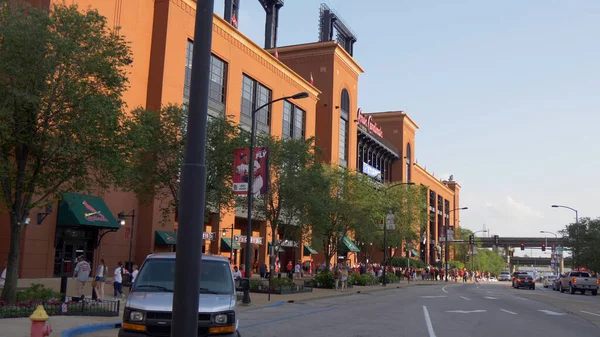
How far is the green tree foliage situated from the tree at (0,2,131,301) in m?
50.3

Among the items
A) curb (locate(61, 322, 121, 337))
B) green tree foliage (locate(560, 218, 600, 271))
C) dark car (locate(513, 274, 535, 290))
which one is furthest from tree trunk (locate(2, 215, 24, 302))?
green tree foliage (locate(560, 218, 600, 271))

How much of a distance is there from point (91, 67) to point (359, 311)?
13158mm

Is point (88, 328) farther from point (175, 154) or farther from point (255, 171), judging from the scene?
point (175, 154)

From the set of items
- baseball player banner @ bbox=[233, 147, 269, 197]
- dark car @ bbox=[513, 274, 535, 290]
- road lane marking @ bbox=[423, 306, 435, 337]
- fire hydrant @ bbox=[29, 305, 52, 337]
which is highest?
baseball player banner @ bbox=[233, 147, 269, 197]

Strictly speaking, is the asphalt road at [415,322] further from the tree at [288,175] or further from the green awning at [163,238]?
the green awning at [163,238]

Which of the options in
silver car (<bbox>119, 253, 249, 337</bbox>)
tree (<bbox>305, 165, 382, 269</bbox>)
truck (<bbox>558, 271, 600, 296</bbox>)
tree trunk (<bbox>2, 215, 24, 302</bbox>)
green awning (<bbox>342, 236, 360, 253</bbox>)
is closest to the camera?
silver car (<bbox>119, 253, 249, 337</bbox>)

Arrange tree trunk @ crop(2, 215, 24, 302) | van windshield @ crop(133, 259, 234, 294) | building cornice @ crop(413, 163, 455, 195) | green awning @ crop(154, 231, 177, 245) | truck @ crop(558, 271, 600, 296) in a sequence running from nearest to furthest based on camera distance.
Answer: van windshield @ crop(133, 259, 234, 294) → tree trunk @ crop(2, 215, 24, 302) → green awning @ crop(154, 231, 177, 245) → truck @ crop(558, 271, 600, 296) → building cornice @ crop(413, 163, 455, 195)

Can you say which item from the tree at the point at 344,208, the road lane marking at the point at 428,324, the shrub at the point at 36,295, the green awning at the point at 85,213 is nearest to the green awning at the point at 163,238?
the green awning at the point at 85,213

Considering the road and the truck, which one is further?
A: the truck

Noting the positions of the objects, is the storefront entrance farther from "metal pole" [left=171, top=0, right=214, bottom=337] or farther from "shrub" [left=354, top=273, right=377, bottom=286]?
"metal pole" [left=171, top=0, right=214, bottom=337]

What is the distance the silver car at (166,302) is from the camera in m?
7.95

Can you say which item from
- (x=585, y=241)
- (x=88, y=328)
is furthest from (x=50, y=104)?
(x=585, y=241)

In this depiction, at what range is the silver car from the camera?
7.95 m

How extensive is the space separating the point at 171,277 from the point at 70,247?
25.3m
